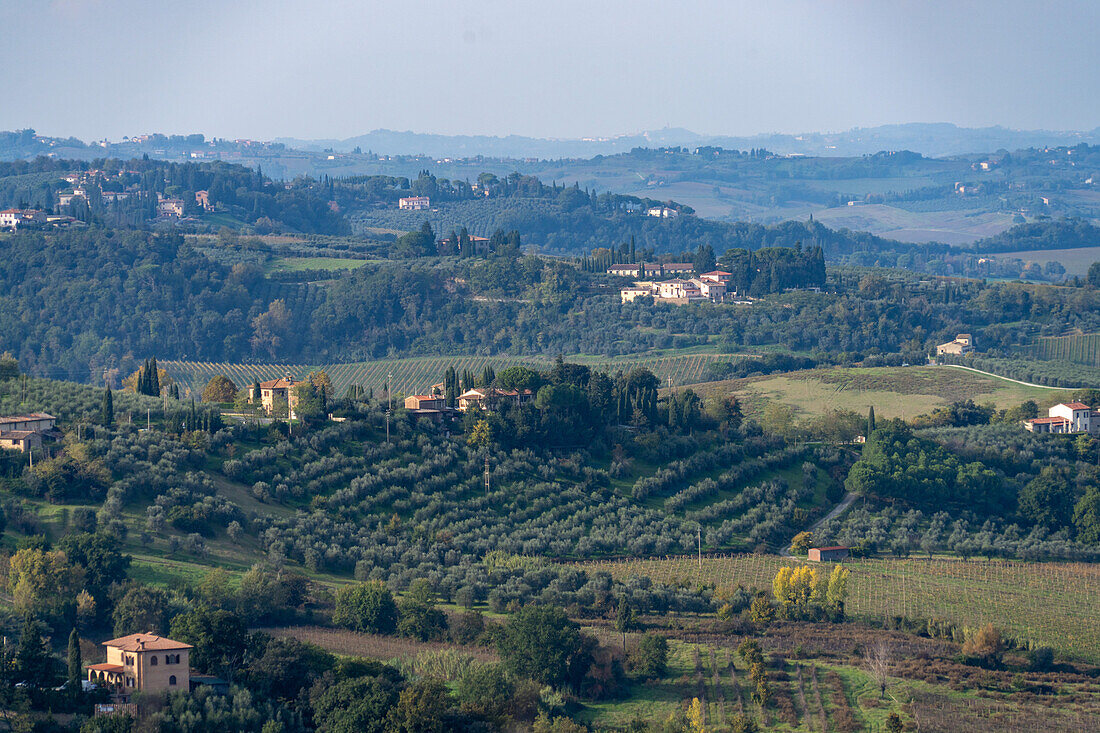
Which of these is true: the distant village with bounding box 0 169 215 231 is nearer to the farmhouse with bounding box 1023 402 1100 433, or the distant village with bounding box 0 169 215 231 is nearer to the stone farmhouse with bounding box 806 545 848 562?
the farmhouse with bounding box 1023 402 1100 433

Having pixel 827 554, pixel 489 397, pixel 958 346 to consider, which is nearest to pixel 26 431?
pixel 489 397

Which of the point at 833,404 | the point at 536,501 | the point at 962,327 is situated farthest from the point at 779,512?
the point at 962,327

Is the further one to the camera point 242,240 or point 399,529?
point 242,240

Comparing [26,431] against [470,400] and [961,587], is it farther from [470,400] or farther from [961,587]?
[961,587]

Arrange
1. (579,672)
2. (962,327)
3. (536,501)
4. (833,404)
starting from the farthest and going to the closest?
(962,327), (833,404), (536,501), (579,672)

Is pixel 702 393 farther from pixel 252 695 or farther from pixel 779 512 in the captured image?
pixel 252 695

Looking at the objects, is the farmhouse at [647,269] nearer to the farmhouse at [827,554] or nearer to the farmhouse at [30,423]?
the farmhouse at [827,554]

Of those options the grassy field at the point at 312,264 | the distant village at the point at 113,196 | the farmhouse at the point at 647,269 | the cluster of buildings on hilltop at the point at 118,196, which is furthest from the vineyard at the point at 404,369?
the cluster of buildings on hilltop at the point at 118,196

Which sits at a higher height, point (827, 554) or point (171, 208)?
point (171, 208)
